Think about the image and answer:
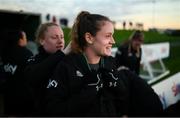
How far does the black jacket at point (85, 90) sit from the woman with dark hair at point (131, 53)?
54.0 inches

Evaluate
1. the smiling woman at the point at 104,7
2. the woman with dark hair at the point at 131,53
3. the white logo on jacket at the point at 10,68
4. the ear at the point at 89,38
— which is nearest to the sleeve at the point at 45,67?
the ear at the point at 89,38

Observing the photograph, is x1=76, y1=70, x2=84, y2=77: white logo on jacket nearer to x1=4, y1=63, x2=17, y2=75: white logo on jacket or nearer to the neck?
the neck

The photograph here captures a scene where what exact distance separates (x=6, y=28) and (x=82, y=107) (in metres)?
0.99

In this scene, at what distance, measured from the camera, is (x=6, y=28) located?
1.74 m

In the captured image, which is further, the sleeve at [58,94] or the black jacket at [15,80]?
the black jacket at [15,80]

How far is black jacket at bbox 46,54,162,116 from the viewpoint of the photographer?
864 mm

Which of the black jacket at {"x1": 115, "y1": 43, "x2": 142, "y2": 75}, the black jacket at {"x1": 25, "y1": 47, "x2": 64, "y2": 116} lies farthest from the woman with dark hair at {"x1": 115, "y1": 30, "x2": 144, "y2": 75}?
the black jacket at {"x1": 25, "y1": 47, "x2": 64, "y2": 116}

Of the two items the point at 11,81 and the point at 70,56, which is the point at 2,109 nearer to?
the point at 11,81

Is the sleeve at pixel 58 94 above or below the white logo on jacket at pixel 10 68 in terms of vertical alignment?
above

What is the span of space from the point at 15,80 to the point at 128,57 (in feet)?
4.16

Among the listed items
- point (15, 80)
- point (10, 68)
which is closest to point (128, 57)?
point (10, 68)

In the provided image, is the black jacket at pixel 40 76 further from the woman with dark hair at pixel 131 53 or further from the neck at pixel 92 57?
the woman with dark hair at pixel 131 53

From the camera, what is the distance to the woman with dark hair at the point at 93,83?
87cm

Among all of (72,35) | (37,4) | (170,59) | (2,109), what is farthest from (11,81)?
(170,59)
